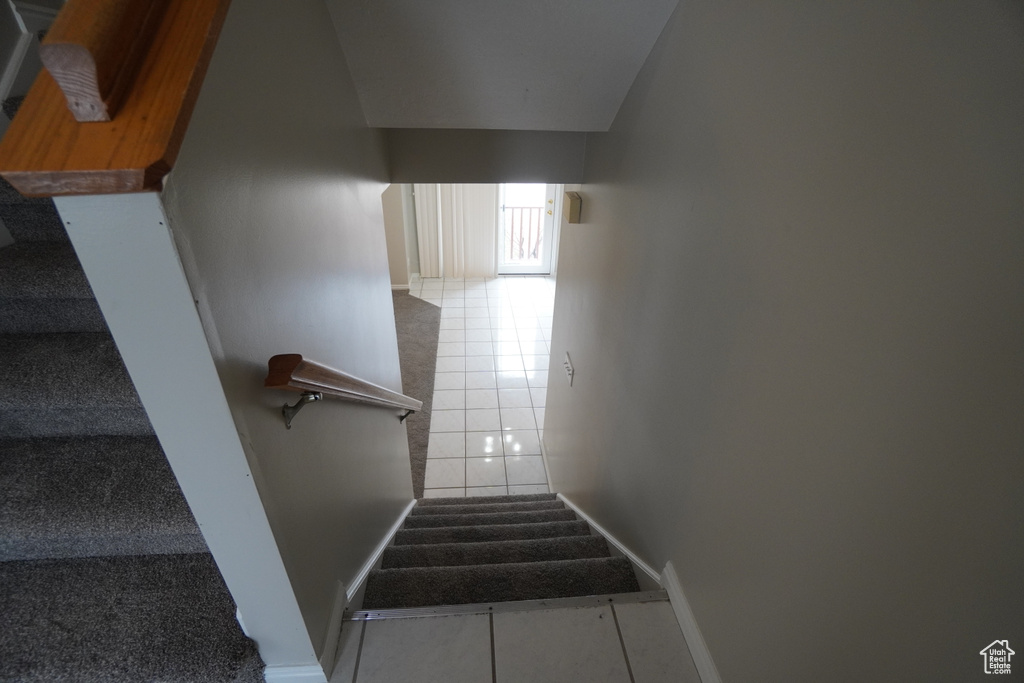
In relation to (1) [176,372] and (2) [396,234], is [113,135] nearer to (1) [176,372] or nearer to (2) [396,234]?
(1) [176,372]

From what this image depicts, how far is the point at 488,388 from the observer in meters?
4.95

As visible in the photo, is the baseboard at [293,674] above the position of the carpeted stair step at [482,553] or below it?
above

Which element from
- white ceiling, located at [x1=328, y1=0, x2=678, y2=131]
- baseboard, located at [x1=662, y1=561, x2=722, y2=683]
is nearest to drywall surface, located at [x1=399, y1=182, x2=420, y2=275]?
white ceiling, located at [x1=328, y1=0, x2=678, y2=131]

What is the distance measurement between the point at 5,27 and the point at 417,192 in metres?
5.21

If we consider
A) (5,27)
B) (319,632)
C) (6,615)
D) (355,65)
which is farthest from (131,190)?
(5,27)

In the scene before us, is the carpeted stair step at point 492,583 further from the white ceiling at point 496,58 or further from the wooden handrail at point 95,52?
the white ceiling at point 496,58

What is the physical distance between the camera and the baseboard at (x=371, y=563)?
→ 5.23 ft

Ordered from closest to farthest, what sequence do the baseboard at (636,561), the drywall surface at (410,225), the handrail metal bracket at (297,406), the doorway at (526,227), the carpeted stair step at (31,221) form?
the handrail metal bracket at (297,406) < the carpeted stair step at (31,221) < the baseboard at (636,561) < the drywall surface at (410,225) < the doorway at (526,227)

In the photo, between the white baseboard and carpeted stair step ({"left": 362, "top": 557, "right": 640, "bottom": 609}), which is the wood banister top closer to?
carpeted stair step ({"left": 362, "top": 557, "right": 640, "bottom": 609})

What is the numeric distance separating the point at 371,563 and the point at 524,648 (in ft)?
2.54

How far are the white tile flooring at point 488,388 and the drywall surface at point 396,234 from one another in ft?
1.03

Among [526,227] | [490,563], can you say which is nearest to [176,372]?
[490,563]

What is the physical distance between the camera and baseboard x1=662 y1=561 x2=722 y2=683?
1.33 m

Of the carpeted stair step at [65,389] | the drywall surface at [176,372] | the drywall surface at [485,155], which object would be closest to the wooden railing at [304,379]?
the drywall surface at [176,372]
